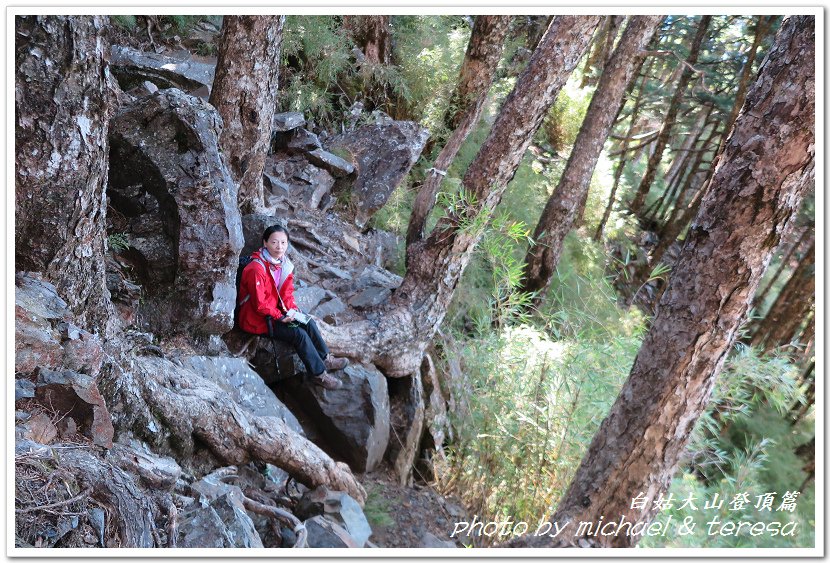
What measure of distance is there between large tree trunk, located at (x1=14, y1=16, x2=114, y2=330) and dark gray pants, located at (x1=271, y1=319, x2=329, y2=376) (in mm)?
1635

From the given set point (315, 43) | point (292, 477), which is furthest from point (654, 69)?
point (292, 477)

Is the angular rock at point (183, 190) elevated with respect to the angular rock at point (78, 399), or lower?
elevated

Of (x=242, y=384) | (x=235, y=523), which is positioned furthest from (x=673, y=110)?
(x=235, y=523)

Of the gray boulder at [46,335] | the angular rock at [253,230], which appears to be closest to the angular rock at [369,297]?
the angular rock at [253,230]

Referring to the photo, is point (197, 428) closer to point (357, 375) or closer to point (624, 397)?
point (357, 375)

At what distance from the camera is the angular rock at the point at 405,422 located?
182 inches

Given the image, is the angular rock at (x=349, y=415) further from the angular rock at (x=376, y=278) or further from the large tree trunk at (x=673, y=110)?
the large tree trunk at (x=673, y=110)

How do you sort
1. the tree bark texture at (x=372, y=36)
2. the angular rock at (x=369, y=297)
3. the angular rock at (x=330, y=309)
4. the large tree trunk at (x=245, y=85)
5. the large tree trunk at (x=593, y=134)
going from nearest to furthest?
the large tree trunk at (x=245, y=85) → the angular rock at (x=330, y=309) → the angular rock at (x=369, y=297) → the large tree trunk at (x=593, y=134) → the tree bark texture at (x=372, y=36)

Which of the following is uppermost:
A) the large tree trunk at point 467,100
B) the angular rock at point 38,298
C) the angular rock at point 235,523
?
the large tree trunk at point 467,100

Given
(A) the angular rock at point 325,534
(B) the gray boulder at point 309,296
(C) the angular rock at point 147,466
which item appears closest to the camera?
(C) the angular rock at point 147,466

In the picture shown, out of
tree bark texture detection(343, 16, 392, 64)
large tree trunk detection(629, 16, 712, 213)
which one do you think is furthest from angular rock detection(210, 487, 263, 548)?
large tree trunk detection(629, 16, 712, 213)

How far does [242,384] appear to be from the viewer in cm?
370

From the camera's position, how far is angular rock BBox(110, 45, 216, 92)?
15.5ft

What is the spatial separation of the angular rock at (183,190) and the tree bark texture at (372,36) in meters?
3.79
